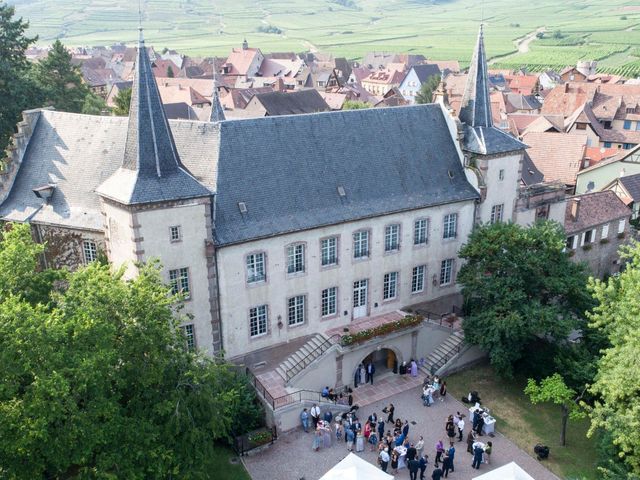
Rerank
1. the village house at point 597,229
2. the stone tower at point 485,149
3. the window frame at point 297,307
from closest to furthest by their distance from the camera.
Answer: the window frame at point 297,307 → the stone tower at point 485,149 → the village house at point 597,229

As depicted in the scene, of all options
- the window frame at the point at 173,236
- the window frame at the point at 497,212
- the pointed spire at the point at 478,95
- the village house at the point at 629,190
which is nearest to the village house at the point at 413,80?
the village house at the point at 629,190

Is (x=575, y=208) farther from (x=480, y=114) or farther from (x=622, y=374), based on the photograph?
(x=622, y=374)

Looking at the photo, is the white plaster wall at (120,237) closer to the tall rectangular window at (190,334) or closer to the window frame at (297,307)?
the tall rectangular window at (190,334)

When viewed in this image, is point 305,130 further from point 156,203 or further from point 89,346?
point 89,346

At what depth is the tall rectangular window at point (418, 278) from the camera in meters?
44.4

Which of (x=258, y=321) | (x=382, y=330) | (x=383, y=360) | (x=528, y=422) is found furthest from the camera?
(x=383, y=360)

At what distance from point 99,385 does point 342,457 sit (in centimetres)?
1550

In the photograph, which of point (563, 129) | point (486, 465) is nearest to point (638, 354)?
point (486, 465)

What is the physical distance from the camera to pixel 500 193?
46.3 metres

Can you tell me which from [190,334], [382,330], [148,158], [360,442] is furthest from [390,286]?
[148,158]

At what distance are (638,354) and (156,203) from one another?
24567mm

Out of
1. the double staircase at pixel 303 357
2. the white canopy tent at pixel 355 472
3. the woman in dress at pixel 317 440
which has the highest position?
the white canopy tent at pixel 355 472

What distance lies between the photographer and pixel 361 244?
4147 cm

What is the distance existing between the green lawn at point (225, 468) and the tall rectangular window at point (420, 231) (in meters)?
19.1
